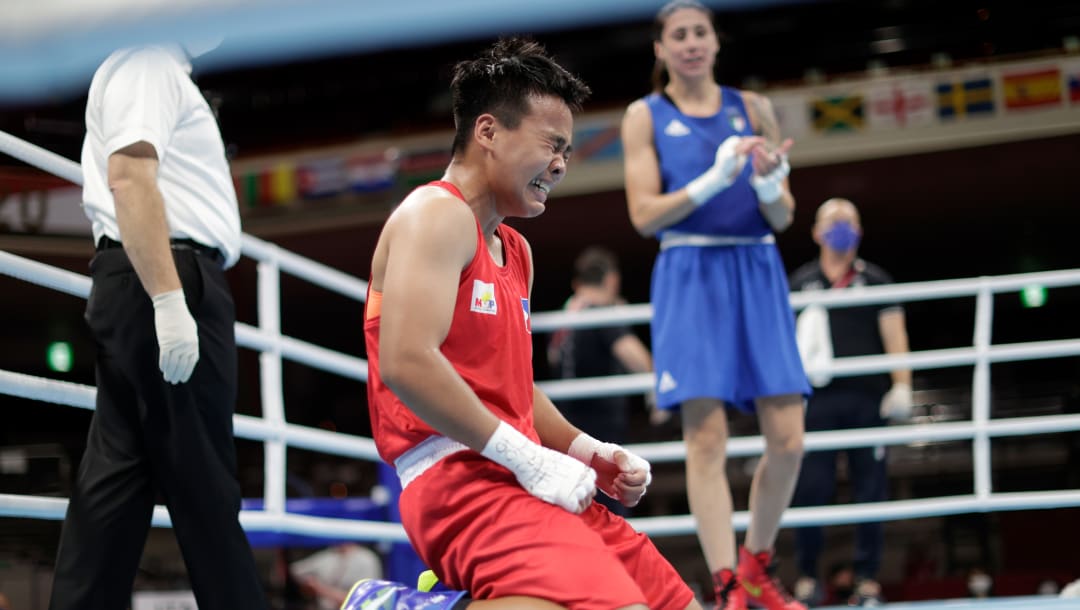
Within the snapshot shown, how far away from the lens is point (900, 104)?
10.8 metres

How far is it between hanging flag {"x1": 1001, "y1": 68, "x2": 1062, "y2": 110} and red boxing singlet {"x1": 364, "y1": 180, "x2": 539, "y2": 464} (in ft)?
32.0

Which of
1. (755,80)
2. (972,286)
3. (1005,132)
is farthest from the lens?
(755,80)

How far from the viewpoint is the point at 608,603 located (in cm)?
172

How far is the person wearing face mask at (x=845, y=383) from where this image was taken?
4.91 meters

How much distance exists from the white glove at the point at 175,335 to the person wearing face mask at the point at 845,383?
3154mm

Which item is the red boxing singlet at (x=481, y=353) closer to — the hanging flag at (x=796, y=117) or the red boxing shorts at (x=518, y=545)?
the red boxing shorts at (x=518, y=545)

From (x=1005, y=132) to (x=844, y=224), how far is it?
640 centimetres

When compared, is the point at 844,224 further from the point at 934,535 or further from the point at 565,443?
the point at 934,535

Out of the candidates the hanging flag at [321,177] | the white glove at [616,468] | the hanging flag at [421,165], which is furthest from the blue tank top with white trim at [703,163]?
the hanging flag at [321,177]

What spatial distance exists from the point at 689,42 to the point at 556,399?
2.18 metres

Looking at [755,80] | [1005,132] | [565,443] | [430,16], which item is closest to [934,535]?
[1005,132]

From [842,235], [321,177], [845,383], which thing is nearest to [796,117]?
[321,177]

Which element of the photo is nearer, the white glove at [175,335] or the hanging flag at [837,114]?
the white glove at [175,335]

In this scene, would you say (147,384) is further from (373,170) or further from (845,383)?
(373,170)
